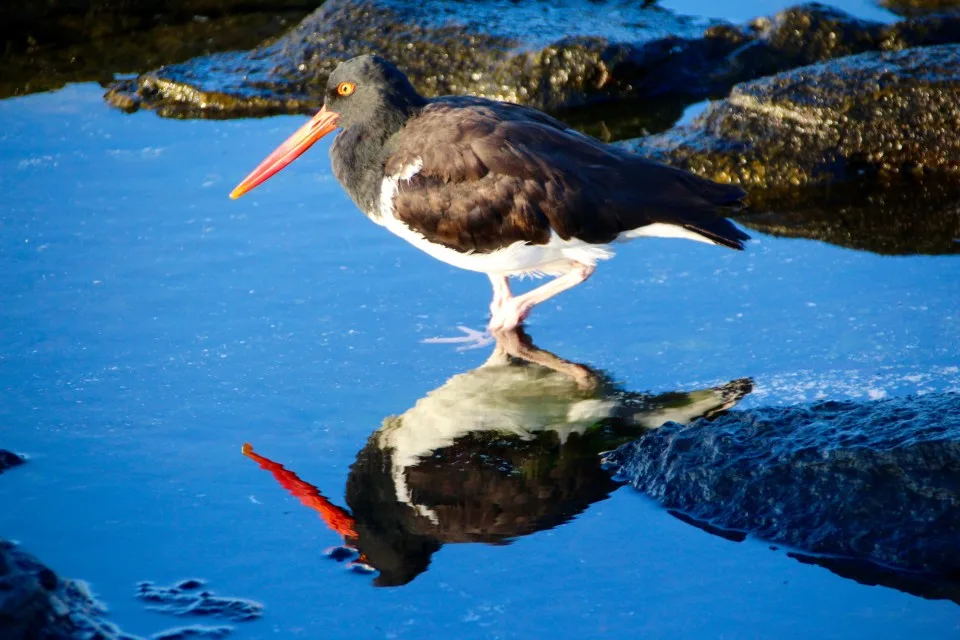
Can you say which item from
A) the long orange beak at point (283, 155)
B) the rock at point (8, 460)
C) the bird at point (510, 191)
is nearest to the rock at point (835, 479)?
the bird at point (510, 191)

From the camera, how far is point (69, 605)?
12.1 ft

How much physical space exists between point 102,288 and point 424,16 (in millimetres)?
4057

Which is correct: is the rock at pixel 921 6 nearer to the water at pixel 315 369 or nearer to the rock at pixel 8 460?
the water at pixel 315 369

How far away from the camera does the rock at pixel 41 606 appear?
11.3 ft

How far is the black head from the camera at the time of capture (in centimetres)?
588

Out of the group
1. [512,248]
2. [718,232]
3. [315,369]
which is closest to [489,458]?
[315,369]

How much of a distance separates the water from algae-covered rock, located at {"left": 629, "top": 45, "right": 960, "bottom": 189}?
99 cm

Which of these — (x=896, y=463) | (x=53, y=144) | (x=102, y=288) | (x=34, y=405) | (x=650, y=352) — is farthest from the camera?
(x=53, y=144)

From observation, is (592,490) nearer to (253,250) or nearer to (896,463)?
(896,463)

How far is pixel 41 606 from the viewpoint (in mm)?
3533

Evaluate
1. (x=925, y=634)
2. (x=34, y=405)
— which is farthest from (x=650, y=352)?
(x=34, y=405)

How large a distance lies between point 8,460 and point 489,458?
6.06ft

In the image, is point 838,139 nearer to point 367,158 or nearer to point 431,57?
point 431,57

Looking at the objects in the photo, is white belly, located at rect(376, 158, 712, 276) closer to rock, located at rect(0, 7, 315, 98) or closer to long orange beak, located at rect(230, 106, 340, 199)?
long orange beak, located at rect(230, 106, 340, 199)
